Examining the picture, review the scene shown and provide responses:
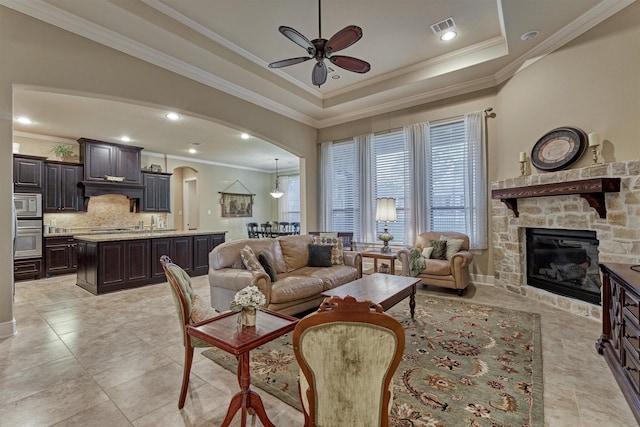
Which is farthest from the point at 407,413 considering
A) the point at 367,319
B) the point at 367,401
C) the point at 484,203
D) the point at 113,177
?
the point at 113,177

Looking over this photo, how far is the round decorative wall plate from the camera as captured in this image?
11.6 ft

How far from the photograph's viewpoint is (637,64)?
10.1 ft

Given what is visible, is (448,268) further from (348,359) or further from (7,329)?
(7,329)

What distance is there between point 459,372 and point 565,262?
274cm

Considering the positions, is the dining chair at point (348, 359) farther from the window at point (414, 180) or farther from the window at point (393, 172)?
the window at point (393, 172)

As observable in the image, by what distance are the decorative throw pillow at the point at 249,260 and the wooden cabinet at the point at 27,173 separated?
18.5 feet

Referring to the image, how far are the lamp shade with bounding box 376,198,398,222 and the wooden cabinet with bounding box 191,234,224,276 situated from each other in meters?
3.77

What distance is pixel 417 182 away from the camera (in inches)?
210

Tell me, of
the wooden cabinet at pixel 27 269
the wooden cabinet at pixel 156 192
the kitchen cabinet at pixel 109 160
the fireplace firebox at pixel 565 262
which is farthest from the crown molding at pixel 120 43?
the wooden cabinet at pixel 27 269

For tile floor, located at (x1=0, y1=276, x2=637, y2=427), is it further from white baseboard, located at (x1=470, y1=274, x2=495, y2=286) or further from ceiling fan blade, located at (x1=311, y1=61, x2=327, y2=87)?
ceiling fan blade, located at (x1=311, y1=61, x2=327, y2=87)

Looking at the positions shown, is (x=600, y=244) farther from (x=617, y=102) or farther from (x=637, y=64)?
(x=637, y=64)

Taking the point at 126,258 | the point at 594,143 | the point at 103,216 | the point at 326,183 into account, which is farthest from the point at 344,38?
the point at 103,216

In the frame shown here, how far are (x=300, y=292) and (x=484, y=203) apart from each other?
3.41 m

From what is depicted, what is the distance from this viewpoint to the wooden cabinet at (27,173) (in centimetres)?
590
